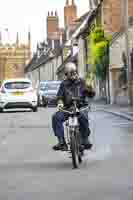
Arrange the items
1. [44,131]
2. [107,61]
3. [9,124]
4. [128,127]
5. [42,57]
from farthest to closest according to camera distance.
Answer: [42,57], [107,61], [9,124], [128,127], [44,131]

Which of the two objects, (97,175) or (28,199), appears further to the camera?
(97,175)

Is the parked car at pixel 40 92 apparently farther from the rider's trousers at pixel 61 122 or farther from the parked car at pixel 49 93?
the rider's trousers at pixel 61 122

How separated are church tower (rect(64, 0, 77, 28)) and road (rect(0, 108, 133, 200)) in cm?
9096

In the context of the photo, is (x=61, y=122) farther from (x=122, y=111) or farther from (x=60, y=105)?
(x=122, y=111)

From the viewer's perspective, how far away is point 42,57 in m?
139

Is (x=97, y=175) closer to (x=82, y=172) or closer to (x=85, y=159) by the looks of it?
(x=82, y=172)

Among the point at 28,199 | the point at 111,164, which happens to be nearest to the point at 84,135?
the point at 111,164

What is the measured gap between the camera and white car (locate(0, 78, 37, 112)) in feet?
123

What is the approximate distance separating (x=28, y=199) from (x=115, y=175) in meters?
2.62

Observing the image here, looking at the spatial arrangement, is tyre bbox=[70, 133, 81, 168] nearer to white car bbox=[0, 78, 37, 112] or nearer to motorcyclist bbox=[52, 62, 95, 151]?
motorcyclist bbox=[52, 62, 95, 151]

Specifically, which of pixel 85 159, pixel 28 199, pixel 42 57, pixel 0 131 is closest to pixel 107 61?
pixel 0 131

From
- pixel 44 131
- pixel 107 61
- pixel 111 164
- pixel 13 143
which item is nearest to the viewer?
pixel 111 164

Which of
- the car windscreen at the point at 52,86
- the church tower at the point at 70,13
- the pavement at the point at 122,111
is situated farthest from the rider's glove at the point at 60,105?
the church tower at the point at 70,13

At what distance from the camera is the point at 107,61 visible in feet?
189
